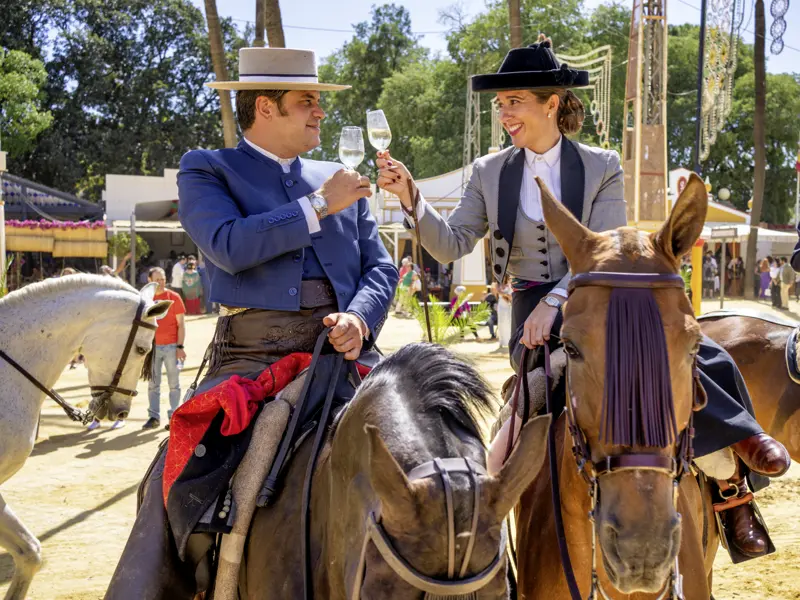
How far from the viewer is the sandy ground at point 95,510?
6.38 m

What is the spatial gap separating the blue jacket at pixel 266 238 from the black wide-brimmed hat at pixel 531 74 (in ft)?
2.77

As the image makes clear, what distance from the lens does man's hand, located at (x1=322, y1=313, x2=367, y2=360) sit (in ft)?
10.3

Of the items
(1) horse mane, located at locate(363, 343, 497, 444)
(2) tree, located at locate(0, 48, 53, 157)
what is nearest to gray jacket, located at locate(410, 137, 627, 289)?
(1) horse mane, located at locate(363, 343, 497, 444)

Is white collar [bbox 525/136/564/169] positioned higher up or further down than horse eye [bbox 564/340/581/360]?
higher up

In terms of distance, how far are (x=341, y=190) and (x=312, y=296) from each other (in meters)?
0.46

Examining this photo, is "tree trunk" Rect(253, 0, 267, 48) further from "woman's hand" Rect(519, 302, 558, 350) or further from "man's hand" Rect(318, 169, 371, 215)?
"woman's hand" Rect(519, 302, 558, 350)

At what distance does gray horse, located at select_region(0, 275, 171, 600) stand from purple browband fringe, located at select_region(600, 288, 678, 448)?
489 centimetres

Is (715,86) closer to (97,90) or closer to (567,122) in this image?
(567,122)

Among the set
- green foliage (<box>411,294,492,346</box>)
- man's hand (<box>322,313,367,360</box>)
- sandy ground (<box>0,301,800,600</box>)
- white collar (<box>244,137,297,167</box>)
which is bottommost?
sandy ground (<box>0,301,800,600</box>)

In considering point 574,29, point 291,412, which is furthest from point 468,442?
point 574,29

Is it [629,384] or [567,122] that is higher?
[567,122]

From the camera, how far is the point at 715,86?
21.5 metres

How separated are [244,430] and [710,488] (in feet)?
7.31

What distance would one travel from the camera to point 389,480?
2059mm
